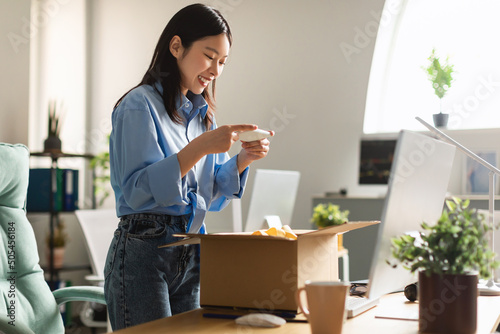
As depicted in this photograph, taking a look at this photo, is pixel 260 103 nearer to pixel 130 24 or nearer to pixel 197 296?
pixel 130 24

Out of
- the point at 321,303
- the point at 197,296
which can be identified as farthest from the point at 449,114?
the point at 321,303

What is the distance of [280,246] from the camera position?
1.06 m

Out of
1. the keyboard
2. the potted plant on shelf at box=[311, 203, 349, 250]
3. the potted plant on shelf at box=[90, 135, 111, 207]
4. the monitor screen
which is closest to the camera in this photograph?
the keyboard

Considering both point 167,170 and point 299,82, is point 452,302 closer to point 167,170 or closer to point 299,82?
point 167,170

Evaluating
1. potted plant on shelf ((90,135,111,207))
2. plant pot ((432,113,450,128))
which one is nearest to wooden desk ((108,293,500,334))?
plant pot ((432,113,450,128))

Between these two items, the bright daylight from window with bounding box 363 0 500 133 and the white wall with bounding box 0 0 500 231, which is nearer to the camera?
the bright daylight from window with bounding box 363 0 500 133

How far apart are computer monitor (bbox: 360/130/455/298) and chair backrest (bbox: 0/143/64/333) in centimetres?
95

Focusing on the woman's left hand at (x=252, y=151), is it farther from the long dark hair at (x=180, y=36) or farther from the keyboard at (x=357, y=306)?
the keyboard at (x=357, y=306)

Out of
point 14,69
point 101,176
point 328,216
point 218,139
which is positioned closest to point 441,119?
point 328,216

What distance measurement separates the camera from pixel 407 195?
3.47ft

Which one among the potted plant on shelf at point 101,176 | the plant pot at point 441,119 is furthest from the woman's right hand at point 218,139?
the potted plant on shelf at point 101,176

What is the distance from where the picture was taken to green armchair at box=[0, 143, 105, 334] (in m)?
1.52

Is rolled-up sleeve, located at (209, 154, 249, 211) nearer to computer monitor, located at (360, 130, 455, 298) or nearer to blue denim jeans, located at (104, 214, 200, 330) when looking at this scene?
blue denim jeans, located at (104, 214, 200, 330)

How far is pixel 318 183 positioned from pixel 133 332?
348cm
